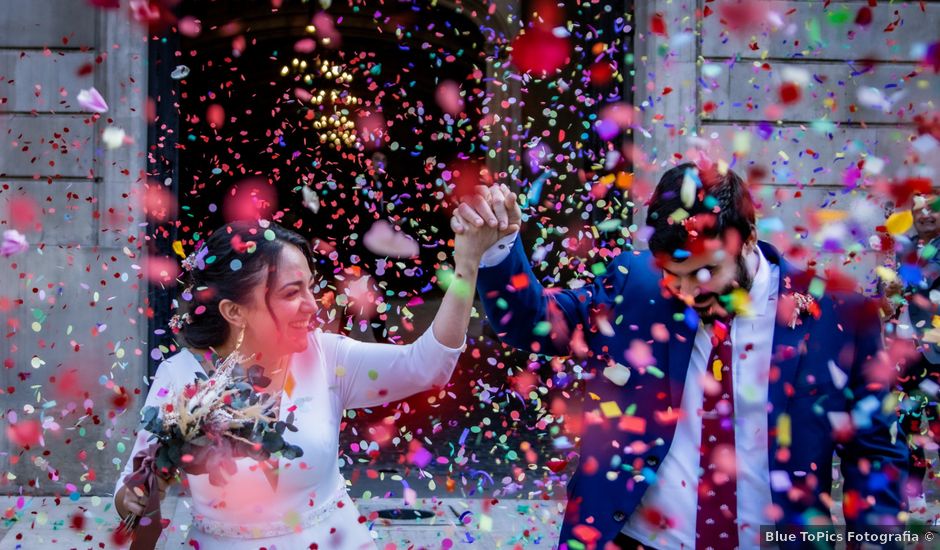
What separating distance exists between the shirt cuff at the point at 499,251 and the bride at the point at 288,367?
7cm

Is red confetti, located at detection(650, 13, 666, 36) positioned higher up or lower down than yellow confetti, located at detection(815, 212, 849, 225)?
higher up

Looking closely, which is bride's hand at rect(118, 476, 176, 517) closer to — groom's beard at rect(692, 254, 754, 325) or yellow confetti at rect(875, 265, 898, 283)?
groom's beard at rect(692, 254, 754, 325)

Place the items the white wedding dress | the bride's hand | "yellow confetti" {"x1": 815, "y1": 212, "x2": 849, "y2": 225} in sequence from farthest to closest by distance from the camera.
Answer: "yellow confetti" {"x1": 815, "y1": 212, "x2": 849, "y2": 225}, the white wedding dress, the bride's hand

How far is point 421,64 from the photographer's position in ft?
58.5

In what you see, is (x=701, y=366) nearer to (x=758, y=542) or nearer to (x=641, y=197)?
(x=758, y=542)

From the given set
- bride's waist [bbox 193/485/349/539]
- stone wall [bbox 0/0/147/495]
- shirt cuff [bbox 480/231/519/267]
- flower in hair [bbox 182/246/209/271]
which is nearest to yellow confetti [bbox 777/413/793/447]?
shirt cuff [bbox 480/231/519/267]

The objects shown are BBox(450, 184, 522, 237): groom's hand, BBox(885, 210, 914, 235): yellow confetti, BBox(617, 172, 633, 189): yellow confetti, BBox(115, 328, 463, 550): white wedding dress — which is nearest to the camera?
BBox(450, 184, 522, 237): groom's hand

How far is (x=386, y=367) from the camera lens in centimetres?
267

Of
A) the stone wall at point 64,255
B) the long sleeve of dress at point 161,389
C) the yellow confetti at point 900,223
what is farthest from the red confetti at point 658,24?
the long sleeve of dress at point 161,389

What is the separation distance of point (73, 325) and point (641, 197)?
3.86 meters

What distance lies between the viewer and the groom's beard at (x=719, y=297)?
98.9 inches

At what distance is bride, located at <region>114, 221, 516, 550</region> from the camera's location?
2492mm

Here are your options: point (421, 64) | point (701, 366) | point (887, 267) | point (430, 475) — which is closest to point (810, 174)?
point (887, 267)

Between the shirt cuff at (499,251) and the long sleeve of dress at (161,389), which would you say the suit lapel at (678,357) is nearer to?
the shirt cuff at (499,251)
